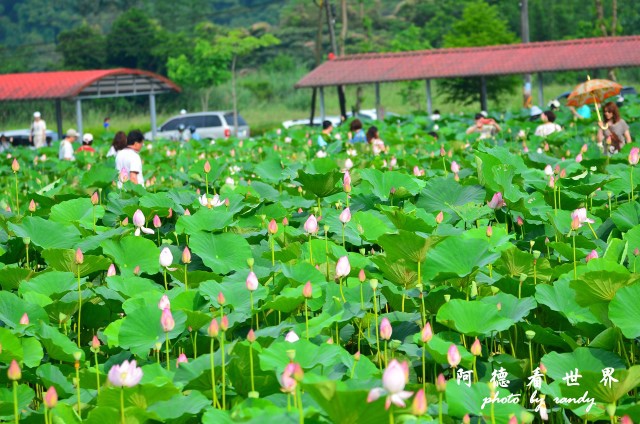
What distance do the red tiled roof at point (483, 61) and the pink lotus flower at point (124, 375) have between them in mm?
19120

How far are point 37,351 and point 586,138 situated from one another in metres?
9.10

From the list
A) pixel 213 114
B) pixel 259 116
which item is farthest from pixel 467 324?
pixel 259 116

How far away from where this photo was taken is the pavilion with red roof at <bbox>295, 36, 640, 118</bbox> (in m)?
21.2

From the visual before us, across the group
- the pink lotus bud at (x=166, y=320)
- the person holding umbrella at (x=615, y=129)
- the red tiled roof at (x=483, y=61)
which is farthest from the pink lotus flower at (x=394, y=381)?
the red tiled roof at (x=483, y=61)

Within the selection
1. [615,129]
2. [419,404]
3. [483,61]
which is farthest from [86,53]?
[419,404]

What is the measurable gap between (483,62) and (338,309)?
20.1 meters

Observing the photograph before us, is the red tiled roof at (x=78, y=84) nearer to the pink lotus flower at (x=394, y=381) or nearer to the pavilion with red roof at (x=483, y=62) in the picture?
the pavilion with red roof at (x=483, y=62)

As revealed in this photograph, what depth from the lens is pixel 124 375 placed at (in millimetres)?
2443

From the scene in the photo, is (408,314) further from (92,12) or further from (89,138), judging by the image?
(92,12)

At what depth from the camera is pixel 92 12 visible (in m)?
72.9

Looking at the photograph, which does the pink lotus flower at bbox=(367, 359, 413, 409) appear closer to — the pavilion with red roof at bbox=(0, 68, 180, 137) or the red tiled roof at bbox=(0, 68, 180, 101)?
the pavilion with red roof at bbox=(0, 68, 180, 137)

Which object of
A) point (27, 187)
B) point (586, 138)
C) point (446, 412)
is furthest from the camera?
point (586, 138)

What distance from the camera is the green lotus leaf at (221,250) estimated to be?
156 inches

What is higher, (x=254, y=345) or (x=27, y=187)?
(x=254, y=345)
